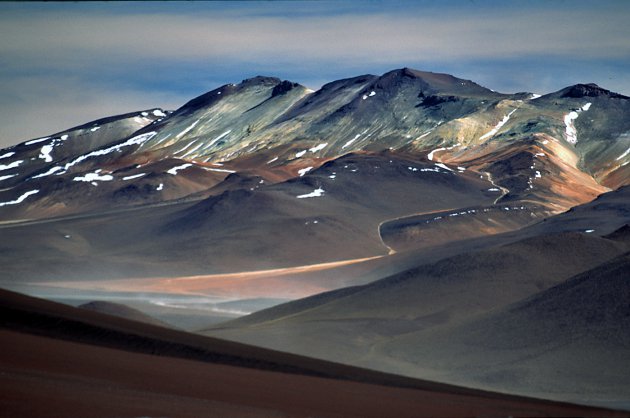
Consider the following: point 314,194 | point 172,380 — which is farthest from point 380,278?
point 172,380

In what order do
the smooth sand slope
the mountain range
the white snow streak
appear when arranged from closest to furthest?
the smooth sand slope < the mountain range < the white snow streak

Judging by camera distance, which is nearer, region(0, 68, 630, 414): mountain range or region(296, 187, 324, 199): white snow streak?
region(0, 68, 630, 414): mountain range

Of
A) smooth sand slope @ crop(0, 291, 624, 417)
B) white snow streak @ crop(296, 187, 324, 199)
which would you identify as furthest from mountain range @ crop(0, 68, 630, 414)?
smooth sand slope @ crop(0, 291, 624, 417)

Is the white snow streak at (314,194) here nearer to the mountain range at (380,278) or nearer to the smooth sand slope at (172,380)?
the mountain range at (380,278)

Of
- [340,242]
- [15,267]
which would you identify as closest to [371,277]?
[340,242]

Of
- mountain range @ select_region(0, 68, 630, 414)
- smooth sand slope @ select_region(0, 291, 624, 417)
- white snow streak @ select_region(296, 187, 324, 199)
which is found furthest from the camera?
white snow streak @ select_region(296, 187, 324, 199)

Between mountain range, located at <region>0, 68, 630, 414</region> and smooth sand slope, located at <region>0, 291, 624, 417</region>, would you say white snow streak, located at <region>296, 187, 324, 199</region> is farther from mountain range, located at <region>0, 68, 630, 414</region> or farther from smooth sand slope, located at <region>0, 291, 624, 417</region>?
smooth sand slope, located at <region>0, 291, 624, 417</region>

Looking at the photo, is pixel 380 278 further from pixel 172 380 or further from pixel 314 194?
pixel 172 380

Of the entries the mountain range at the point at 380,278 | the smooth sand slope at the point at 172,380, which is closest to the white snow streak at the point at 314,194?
the mountain range at the point at 380,278

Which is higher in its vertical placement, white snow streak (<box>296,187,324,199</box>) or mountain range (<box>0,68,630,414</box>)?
white snow streak (<box>296,187,324,199</box>)
